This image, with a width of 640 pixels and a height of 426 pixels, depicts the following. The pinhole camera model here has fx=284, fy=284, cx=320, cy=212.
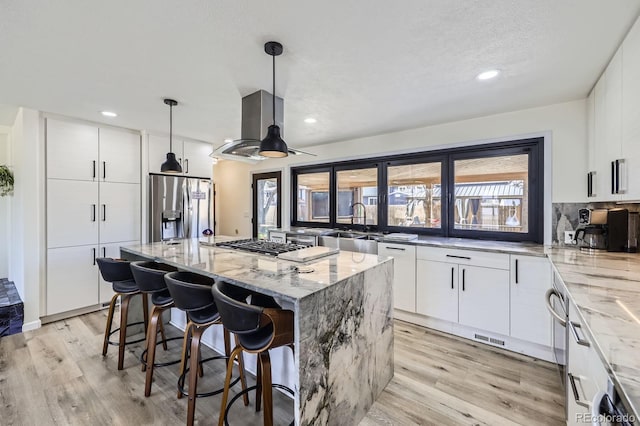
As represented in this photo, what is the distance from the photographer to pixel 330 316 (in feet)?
4.83

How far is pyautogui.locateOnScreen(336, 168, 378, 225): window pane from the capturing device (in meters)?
4.27

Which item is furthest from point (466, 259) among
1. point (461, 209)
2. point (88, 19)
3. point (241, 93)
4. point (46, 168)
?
point (46, 168)

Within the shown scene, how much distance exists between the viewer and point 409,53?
1.93 metres

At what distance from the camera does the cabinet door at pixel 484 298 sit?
8.75ft

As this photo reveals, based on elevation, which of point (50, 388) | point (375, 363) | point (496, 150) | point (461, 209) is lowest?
point (50, 388)

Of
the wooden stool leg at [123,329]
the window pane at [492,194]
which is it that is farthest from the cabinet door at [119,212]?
the window pane at [492,194]

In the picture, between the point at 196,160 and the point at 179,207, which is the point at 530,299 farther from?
the point at 196,160

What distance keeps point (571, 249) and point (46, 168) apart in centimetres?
549

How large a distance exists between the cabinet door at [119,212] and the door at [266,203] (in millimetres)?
2163

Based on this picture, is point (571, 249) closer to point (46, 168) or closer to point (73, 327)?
point (73, 327)

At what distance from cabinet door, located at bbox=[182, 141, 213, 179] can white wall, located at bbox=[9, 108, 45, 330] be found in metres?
1.61

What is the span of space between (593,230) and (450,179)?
4.72 feet

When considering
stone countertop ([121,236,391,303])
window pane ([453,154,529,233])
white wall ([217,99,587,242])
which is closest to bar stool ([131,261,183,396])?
stone countertop ([121,236,391,303])

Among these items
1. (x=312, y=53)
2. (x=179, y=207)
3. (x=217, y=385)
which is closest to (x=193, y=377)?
(x=217, y=385)
